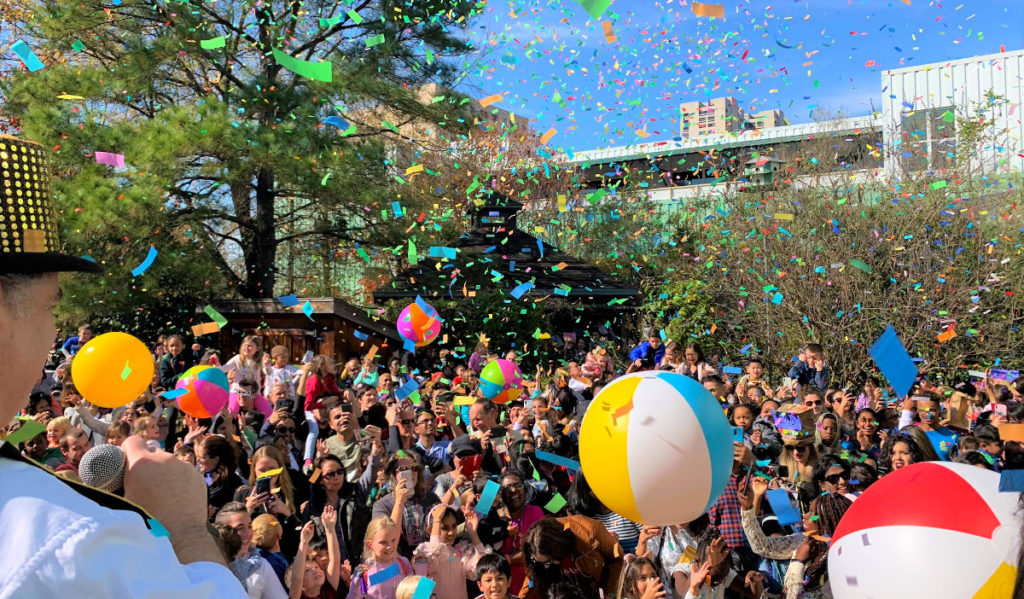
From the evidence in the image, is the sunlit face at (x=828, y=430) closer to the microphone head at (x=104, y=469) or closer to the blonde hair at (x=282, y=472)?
the blonde hair at (x=282, y=472)

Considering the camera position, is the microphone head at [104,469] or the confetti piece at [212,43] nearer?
the microphone head at [104,469]

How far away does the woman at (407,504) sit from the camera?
522 cm

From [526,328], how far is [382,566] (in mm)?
11901

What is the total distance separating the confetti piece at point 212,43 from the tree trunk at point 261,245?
7.89ft

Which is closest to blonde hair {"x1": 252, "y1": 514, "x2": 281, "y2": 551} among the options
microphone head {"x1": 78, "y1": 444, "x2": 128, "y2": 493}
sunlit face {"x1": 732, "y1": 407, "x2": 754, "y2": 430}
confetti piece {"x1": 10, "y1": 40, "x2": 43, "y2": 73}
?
microphone head {"x1": 78, "y1": 444, "x2": 128, "y2": 493}

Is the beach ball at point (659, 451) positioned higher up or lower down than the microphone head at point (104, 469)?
lower down

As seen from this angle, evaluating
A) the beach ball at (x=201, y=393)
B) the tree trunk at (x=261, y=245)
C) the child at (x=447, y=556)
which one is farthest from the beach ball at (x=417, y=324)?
the child at (x=447, y=556)

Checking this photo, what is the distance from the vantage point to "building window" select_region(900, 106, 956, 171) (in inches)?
701

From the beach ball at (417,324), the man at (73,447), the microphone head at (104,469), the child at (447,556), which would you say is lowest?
the child at (447,556)

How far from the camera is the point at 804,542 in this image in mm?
4680

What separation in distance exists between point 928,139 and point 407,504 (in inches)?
672

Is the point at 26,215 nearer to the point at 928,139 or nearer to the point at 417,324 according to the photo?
the point at 417,324

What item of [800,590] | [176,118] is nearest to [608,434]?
[800,590]

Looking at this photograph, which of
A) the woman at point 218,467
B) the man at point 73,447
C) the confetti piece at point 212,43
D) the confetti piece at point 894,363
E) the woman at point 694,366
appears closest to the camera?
the woman at point 218,467
